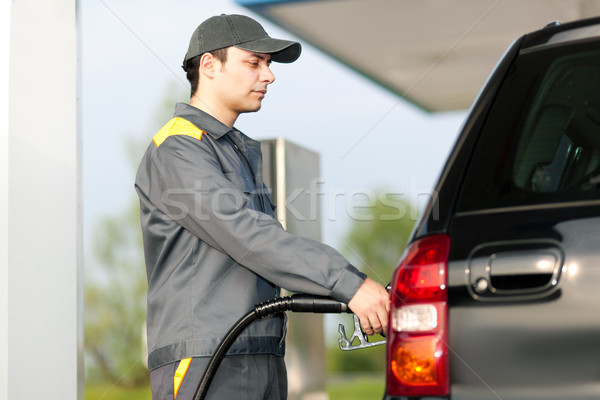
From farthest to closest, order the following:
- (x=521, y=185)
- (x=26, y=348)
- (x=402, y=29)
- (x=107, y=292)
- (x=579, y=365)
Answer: (x=107, y=292), (x=402, y=29), (x=26, y=348), (x=521, y=185), (x=579, y=365)

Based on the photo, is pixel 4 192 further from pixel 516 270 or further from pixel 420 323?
pixel 516 270

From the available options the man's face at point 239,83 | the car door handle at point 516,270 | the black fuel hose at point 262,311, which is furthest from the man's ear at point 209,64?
the car door handle at point 516,270

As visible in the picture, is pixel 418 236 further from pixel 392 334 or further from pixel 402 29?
pixel 402 29

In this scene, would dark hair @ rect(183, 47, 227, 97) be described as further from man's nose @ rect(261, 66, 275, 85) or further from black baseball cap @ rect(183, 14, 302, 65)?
man's nose @ rect(261, 66, 275, 85)

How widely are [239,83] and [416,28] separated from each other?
759 cm

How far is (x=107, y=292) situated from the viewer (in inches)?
766

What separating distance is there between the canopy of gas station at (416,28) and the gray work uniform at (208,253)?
6.11 meters

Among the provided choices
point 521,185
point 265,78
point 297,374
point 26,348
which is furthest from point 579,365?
point 297,374

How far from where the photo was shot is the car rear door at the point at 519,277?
1.51 meters

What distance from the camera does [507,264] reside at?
1.56 meters

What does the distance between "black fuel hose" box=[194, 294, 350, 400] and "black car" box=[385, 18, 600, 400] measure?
23.8 inches

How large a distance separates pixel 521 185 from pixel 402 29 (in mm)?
8728

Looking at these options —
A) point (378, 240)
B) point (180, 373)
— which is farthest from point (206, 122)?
point (378, 240)

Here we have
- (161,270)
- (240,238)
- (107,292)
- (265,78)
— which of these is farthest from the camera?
(107,292)
